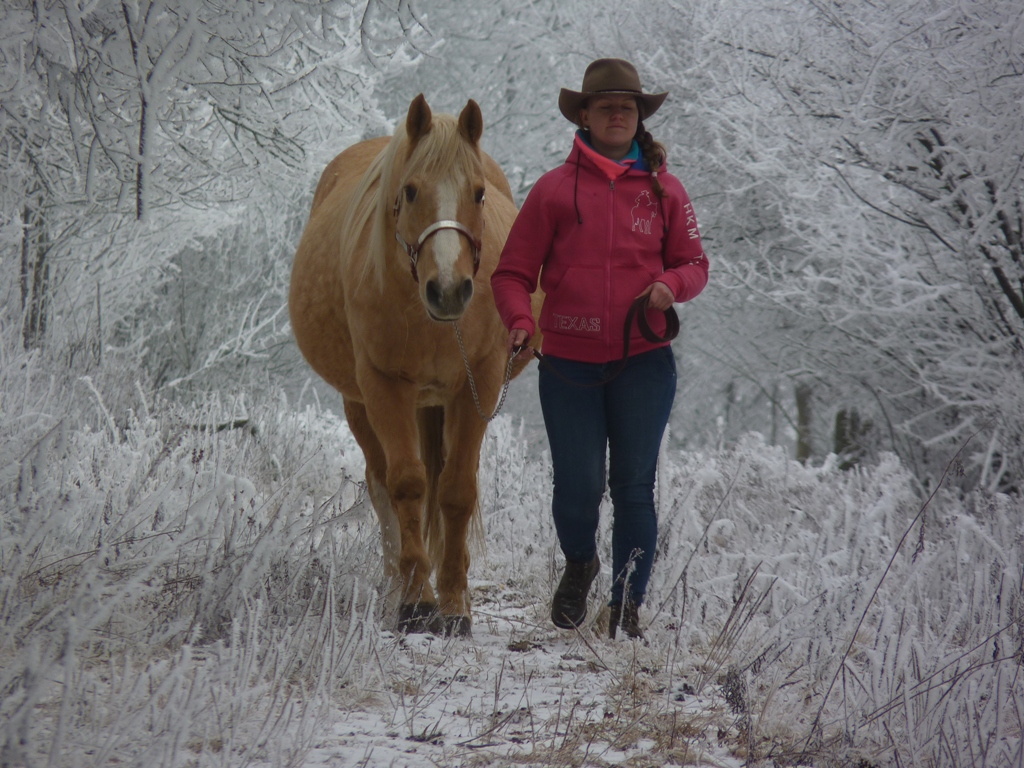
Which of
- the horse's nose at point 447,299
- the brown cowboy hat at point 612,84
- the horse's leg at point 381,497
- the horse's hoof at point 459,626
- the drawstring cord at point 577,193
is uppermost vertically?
the brown cowboy hat at point 612,84

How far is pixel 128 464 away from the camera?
469 cm

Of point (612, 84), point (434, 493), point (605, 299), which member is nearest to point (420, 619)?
point (434, 493)

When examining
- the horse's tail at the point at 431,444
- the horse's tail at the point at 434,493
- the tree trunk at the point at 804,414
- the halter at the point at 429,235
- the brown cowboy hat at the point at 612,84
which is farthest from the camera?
the tree trunk at the point at 804,414

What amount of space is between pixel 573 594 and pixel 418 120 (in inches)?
68.0

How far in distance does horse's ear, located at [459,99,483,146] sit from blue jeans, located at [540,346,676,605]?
0.82 meters

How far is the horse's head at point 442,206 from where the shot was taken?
2.96 metres

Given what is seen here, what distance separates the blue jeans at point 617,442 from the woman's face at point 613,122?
70 centimetres

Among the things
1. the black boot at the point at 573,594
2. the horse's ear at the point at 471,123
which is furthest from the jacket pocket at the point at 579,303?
the black boot at the point at 573,594

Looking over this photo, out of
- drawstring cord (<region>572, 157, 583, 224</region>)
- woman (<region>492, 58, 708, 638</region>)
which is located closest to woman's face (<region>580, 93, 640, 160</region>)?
woman (<region>492, 58, 708, 638</region>)

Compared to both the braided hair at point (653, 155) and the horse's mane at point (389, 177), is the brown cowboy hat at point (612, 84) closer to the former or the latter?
the braided hair at point (653, 155)

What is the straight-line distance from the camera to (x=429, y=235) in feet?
10.0

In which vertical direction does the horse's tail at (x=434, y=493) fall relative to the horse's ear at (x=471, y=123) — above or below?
below

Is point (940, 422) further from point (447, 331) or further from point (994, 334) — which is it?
point (447, 331)

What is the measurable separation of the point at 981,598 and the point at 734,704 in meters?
1.36
